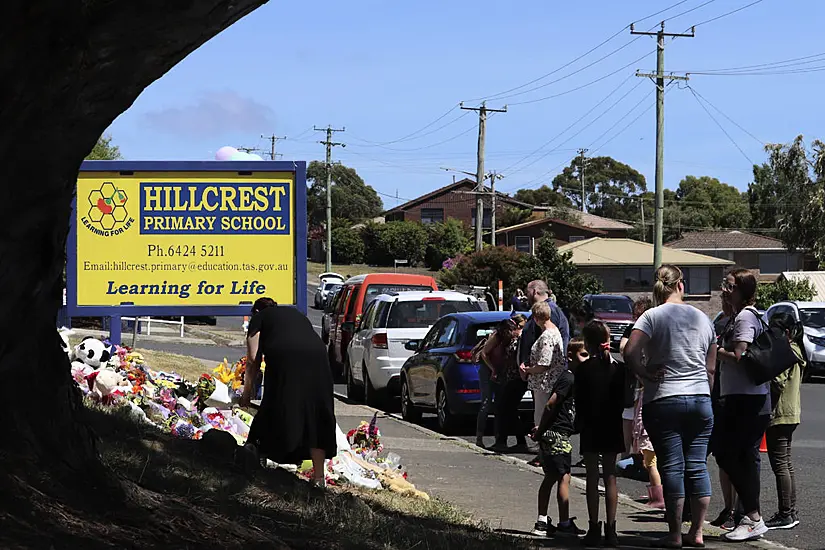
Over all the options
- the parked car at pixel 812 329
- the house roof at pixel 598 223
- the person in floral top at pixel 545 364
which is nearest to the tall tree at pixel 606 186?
the house roof at pixel 598 223

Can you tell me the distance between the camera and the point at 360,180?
114m

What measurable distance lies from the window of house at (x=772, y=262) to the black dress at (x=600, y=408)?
71.5 m

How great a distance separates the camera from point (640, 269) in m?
65.6

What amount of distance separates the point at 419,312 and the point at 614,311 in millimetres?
19671

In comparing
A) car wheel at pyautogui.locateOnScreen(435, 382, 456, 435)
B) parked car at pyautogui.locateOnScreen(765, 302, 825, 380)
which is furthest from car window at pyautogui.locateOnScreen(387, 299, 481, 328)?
parked car at pyautogui.locateOnScreen(765, 302, 825, 380)

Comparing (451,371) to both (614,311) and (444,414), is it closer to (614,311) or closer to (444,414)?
(444,414)

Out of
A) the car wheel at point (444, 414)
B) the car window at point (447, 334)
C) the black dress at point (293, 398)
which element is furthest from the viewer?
the car window at point (447, 334)

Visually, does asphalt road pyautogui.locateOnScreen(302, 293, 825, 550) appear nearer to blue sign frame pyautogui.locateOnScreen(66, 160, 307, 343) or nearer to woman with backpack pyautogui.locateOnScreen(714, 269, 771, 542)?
woman with backpack pyautogui.locateOnScreen(714, 269, 771, 542)

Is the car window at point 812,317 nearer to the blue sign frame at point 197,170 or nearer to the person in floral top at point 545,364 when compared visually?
the blue sign frame at point 197,170

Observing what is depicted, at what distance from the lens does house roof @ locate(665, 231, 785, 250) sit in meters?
77.2

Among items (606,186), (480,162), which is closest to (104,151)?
(480,162)

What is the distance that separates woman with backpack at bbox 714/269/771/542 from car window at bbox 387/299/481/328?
10.00 m

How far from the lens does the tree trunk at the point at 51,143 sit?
16.1 feet

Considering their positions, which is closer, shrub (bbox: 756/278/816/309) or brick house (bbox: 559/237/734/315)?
shrub (bbox: 756/278/816/309)
